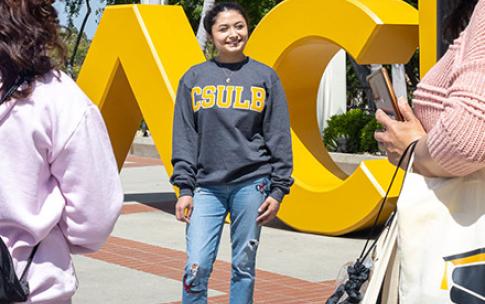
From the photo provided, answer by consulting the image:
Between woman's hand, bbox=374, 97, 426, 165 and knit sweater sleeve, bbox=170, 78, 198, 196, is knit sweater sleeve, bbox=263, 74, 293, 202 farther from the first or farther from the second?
woman's hand, bbox=374, 97, 426, 165

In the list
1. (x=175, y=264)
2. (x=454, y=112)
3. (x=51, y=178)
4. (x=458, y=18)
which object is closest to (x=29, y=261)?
(x=51, y=178)

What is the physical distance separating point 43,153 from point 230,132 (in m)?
2.59

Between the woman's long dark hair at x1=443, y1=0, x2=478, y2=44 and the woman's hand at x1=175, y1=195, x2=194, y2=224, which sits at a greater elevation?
the woman's long dark hair at x1=443, y1=0, x2=478, y2=44

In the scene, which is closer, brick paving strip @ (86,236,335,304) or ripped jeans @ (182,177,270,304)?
ripped jeans @ (182,177,270,304)

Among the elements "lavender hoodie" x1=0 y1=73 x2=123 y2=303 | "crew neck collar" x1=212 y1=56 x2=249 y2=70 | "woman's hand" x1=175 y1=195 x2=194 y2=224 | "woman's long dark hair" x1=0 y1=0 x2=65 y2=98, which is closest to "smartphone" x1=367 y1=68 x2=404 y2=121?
"lavender hoodie" x1=0 y1=73 x2=123 y2=303

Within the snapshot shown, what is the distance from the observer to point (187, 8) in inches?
1024

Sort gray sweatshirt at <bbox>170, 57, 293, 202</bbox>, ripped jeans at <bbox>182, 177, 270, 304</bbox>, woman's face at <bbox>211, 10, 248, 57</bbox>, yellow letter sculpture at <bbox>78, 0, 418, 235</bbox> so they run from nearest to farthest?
ripped jeans at <bbox>182, 177, 270, 304</bbox>, gray sweatshirt at <bbox>170, 57, 293, 202</bbox>, woman's face at <bbox>211, 10, 248, 57</bbox>, yellow letter sculpture at <bbox>78, 0, 418, 235</bbox>

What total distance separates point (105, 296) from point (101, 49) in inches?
195

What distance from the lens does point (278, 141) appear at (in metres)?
5.30

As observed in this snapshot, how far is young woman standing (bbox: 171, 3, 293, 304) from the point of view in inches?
204

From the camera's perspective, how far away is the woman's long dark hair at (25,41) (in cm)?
265

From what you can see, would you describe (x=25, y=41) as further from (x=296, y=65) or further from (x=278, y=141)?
(x=296, y=65)

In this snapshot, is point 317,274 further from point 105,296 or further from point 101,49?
point 101,49

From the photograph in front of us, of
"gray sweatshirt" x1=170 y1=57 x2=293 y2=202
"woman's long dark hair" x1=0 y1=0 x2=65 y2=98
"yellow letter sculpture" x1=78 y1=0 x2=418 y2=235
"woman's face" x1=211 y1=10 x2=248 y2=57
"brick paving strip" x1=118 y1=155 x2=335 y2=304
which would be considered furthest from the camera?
"yellow letter sculpture" x1=78 y1=0 x2=418 y2=235
